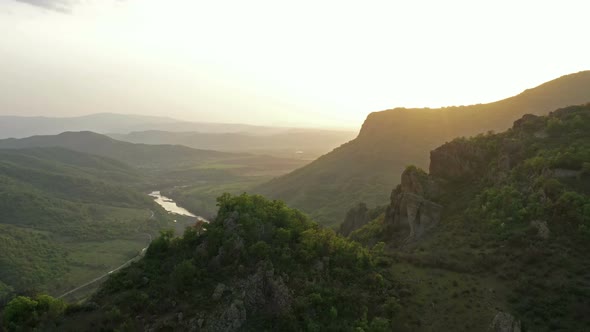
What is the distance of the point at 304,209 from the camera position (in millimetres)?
148250

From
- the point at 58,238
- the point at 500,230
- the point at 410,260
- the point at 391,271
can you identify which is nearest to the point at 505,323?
the point at 391,271

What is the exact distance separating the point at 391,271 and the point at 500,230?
1419 centimetres

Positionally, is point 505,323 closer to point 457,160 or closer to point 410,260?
point 410,260

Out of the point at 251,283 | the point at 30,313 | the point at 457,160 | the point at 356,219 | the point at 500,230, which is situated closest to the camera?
the point at 30,313

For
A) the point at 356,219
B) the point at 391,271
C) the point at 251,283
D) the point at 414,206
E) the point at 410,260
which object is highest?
the point at 414,206

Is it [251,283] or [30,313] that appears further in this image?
[251,283]

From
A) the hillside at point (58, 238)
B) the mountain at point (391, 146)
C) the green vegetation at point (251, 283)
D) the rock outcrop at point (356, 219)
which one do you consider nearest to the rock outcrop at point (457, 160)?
the rock outcrop at point (356, 219)

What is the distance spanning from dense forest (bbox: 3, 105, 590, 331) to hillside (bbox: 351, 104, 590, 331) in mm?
147

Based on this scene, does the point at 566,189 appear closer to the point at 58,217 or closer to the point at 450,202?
the point at 450,202

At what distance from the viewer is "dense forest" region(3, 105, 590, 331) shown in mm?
31078

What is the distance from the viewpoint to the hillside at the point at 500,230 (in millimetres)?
33938

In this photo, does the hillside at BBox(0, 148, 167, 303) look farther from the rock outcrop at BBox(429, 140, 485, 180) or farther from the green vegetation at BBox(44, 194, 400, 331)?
the rock outcrop at BBox(429, 140, 485, 180)

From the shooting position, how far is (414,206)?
53.8m

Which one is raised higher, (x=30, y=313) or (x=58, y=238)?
(x=30, y=313)
